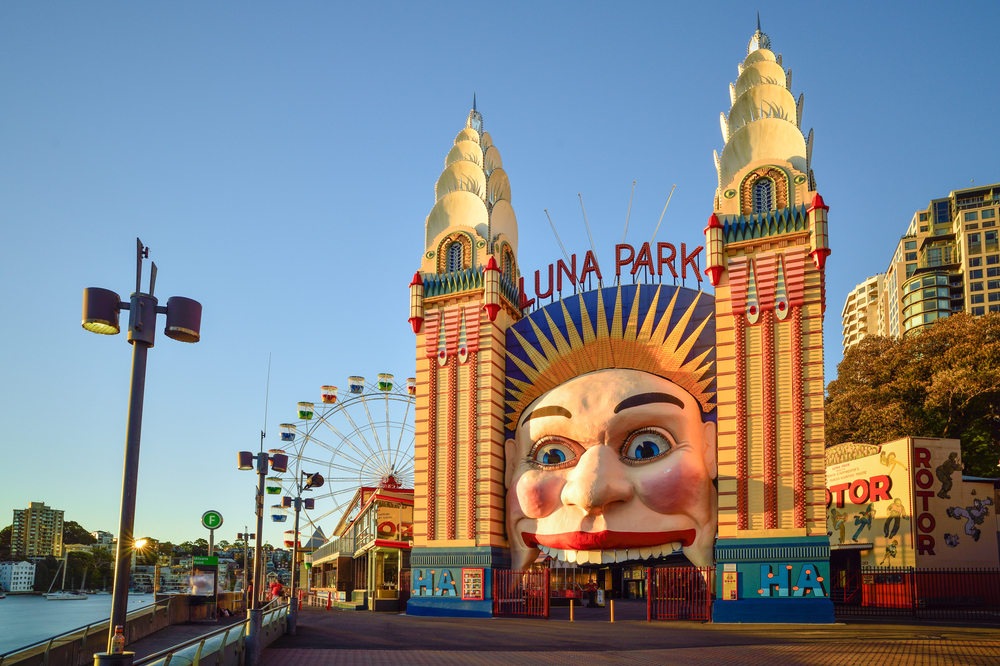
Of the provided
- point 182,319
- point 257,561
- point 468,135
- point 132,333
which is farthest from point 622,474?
point 132,333

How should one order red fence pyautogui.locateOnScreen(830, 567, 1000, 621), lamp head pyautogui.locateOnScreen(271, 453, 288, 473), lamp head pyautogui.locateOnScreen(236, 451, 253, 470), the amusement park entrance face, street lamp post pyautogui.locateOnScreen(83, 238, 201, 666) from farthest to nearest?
red fence pyautogui.locateOnScreen(830, 567, 1000, 621) → the amusement park entrance face → lamp head pyautogui.locateOnScreen(271, 453, 288, 473) → lamp head pyautogui.locateOnScreen(236, 451, 253, 470) → street lamp post pyautogui.locateOnScreen(83, 238, 201, 666)

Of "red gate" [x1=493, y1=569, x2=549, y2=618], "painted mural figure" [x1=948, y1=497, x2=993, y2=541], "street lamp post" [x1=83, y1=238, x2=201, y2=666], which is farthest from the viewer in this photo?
"painted mural figure" [x1=948, y1=497, x2=993, y2=541]

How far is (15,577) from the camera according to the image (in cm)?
17512

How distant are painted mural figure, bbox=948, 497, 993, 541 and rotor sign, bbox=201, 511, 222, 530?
89.7 feet

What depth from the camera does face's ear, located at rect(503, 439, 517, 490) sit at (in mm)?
32344

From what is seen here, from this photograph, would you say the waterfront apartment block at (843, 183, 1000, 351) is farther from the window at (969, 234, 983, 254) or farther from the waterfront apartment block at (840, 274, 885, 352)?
the waterfront apartment block at (840, 274, 885, 352)

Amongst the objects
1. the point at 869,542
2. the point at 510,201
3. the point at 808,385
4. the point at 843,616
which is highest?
the point at 510,201

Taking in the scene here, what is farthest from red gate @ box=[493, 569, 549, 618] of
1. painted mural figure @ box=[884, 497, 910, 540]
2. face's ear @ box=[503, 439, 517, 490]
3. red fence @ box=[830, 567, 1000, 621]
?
painted mural figure @ box=[884, 497, 910, 540]

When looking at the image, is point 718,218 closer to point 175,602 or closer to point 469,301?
point 469,301

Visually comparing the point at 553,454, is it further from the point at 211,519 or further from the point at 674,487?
the point at 211,519

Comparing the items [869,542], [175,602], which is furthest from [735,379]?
[175,602]

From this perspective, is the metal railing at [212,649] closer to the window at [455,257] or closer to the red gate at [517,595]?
the red gate at [517,595]

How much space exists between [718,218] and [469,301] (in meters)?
10.0

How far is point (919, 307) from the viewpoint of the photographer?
4099 inches
